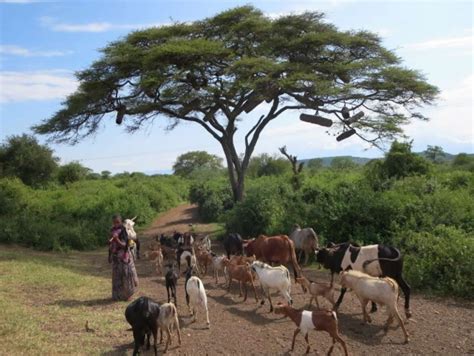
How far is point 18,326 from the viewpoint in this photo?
24.8ft

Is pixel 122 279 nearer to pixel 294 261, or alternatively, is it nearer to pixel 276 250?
pixel 276 250

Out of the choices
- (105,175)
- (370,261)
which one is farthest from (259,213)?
(105,175)

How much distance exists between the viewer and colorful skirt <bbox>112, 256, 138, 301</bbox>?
372 inches

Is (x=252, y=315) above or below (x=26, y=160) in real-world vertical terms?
below

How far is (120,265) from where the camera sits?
31.1ft

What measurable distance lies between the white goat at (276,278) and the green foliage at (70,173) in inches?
1120

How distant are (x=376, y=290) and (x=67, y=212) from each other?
59.7 feet

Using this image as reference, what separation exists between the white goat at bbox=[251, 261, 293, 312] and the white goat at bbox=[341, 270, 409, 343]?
100 cm

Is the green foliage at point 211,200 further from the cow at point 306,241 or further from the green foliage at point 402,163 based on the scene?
the cow at point 306,241

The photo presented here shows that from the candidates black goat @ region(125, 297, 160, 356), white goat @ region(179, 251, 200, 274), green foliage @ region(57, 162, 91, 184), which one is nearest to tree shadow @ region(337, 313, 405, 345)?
black goat @ region(125, 297, 160, 356)

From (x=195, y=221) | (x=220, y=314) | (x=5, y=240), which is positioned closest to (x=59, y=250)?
(x=5, y=240)

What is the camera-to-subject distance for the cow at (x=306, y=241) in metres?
12.8

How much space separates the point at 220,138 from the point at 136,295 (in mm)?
11210

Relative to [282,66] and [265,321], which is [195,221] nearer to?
Result: [282,66]
